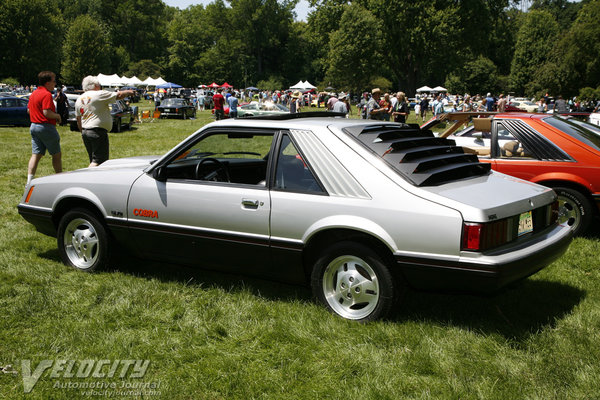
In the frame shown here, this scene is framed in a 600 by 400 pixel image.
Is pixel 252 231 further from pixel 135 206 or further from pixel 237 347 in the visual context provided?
pixel 135 206

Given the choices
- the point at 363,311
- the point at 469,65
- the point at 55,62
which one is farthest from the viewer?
the point at 469,65

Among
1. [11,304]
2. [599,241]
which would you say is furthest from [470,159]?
[11,304]

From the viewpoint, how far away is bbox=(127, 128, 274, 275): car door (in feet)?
13.3

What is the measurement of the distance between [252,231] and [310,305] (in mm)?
740

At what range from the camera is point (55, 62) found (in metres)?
69.6

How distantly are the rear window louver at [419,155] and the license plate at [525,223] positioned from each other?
56cm

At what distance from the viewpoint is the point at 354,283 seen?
378 cm

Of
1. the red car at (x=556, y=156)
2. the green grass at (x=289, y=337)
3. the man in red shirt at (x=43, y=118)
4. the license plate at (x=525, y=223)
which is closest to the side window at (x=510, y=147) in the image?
the red car at (x=556, y=156)

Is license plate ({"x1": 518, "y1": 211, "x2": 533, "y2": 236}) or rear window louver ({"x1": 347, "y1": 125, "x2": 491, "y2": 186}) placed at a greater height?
rear window louver ({"x1": 347, "y1": 125, "x2": 491, "y2": 186})

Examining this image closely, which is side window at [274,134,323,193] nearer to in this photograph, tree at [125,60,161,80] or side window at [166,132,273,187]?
side window at [166,132,273,187]

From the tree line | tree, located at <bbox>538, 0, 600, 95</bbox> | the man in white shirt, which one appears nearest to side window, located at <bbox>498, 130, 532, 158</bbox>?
the man in white shirt

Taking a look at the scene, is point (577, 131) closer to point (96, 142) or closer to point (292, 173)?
point (292, 173)

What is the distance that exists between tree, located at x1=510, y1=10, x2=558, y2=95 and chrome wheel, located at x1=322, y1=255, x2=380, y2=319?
7817 cm

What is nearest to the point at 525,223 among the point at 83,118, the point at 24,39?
the point at 83,118
